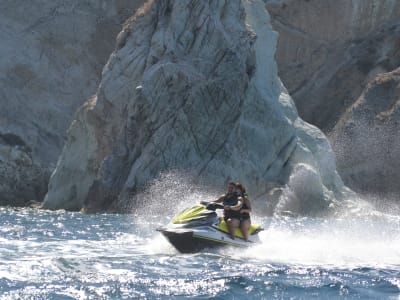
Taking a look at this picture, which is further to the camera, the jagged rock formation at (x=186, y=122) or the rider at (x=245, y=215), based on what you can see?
the jagged rock formation at (x=186, y=122)

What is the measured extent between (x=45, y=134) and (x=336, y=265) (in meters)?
49.6

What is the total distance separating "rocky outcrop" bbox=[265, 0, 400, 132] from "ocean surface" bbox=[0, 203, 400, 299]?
5626 centimetres

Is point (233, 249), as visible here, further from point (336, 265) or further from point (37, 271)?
point (37, 271)

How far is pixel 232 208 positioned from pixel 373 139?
51326 mm

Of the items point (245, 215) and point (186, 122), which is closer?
point (245, 215)

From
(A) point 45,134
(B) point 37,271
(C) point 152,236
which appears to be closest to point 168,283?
(B) point 37,271

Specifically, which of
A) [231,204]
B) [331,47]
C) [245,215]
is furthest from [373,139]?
[231,204]

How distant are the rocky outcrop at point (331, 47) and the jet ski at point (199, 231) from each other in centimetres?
5910

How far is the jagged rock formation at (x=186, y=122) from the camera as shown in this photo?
1721 inches

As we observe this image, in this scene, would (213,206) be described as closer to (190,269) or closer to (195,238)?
(195,238)

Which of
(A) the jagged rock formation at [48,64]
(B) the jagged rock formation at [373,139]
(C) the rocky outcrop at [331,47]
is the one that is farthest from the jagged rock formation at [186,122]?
(C) the rocky outcrop at [331,47]

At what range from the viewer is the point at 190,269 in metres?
17.1

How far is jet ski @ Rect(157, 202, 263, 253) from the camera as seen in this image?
19.6 metres

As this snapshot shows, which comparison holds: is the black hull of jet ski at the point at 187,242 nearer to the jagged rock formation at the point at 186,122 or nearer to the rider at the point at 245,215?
the rider at the point at 245,215
